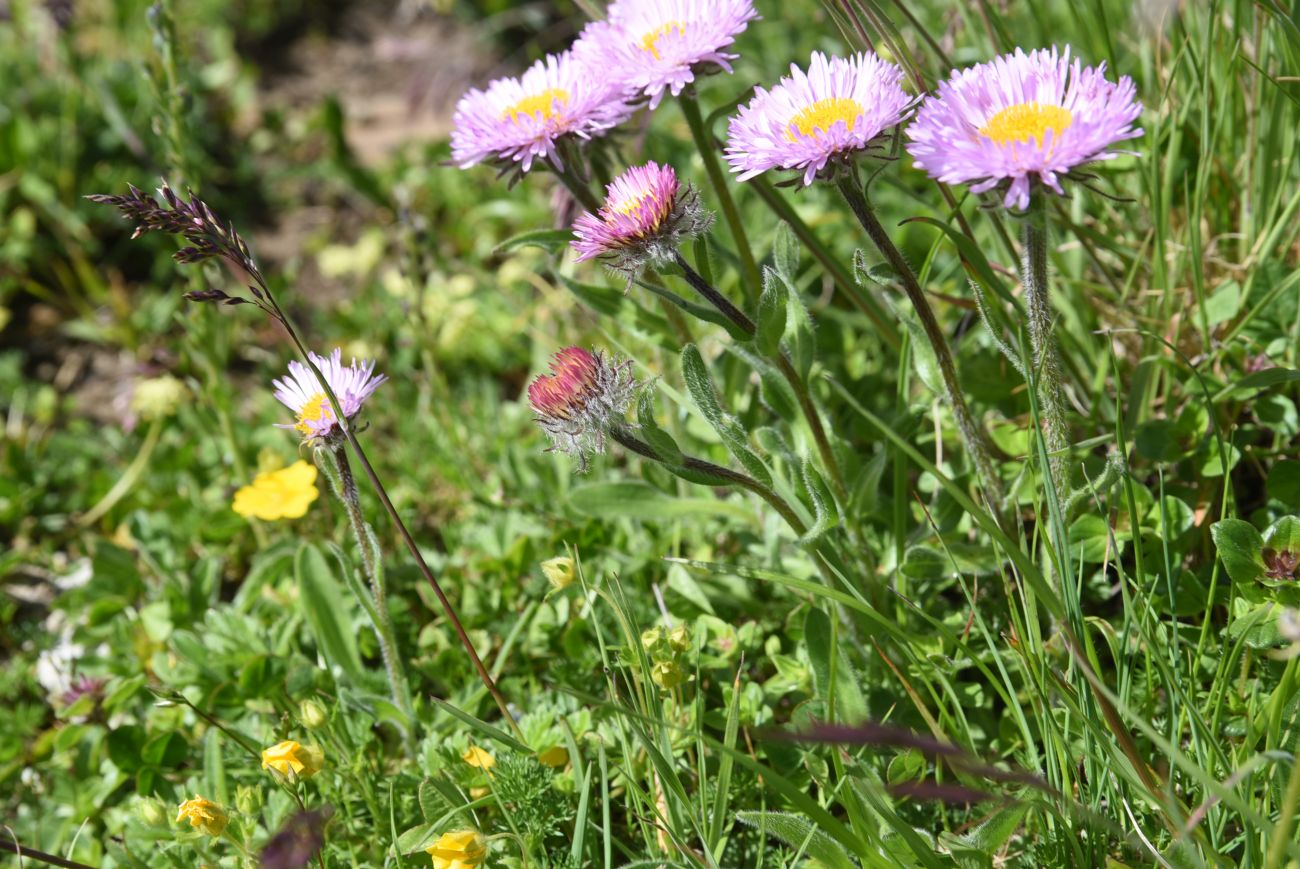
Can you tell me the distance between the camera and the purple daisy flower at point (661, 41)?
176cm

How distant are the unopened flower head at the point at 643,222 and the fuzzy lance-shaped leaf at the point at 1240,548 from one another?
2.93 ft

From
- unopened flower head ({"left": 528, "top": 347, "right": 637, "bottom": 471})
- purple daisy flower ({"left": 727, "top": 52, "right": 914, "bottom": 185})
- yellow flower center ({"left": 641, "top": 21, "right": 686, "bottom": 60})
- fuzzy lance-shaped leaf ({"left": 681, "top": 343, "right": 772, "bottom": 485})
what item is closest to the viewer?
purple daisy flower ({"left": 727, "top": 52, "right": 914, "bottom": 185})

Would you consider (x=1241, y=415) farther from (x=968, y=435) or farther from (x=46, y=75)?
(x=46, y=75)

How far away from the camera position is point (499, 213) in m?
3.69

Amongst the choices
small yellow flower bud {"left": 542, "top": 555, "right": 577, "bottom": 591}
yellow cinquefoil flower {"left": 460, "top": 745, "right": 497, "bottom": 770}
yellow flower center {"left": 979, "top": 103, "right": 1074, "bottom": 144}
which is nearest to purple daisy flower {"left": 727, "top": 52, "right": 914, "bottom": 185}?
yellow flower center {"left": 979, "top": 103, "right": 1074, "bottom": 144}

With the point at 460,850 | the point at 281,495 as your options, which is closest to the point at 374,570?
the point at 460,850

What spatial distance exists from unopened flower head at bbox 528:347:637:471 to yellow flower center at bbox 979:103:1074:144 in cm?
60

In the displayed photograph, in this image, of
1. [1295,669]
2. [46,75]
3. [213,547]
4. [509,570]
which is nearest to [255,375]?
[213,547]

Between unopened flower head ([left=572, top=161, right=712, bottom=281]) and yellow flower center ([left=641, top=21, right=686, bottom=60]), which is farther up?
yellow flower center ([left=641, top=21, right=686, bottom=60])

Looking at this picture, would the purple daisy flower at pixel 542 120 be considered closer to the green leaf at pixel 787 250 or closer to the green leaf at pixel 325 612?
the green leaf at pixel 787 250

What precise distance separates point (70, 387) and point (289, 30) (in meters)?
2.49

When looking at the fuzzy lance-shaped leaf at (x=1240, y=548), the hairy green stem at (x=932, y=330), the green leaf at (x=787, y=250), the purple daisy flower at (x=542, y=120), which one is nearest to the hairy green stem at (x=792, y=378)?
the green leaf at (x=787, y=250)

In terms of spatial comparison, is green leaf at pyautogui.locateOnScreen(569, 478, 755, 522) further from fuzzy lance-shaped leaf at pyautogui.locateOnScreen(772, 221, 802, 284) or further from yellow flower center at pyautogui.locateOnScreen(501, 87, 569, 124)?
yellow flower center at pyautogui.locateOnScreen(501, 87, 569, 124)

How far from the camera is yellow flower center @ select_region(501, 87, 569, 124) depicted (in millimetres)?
1881
